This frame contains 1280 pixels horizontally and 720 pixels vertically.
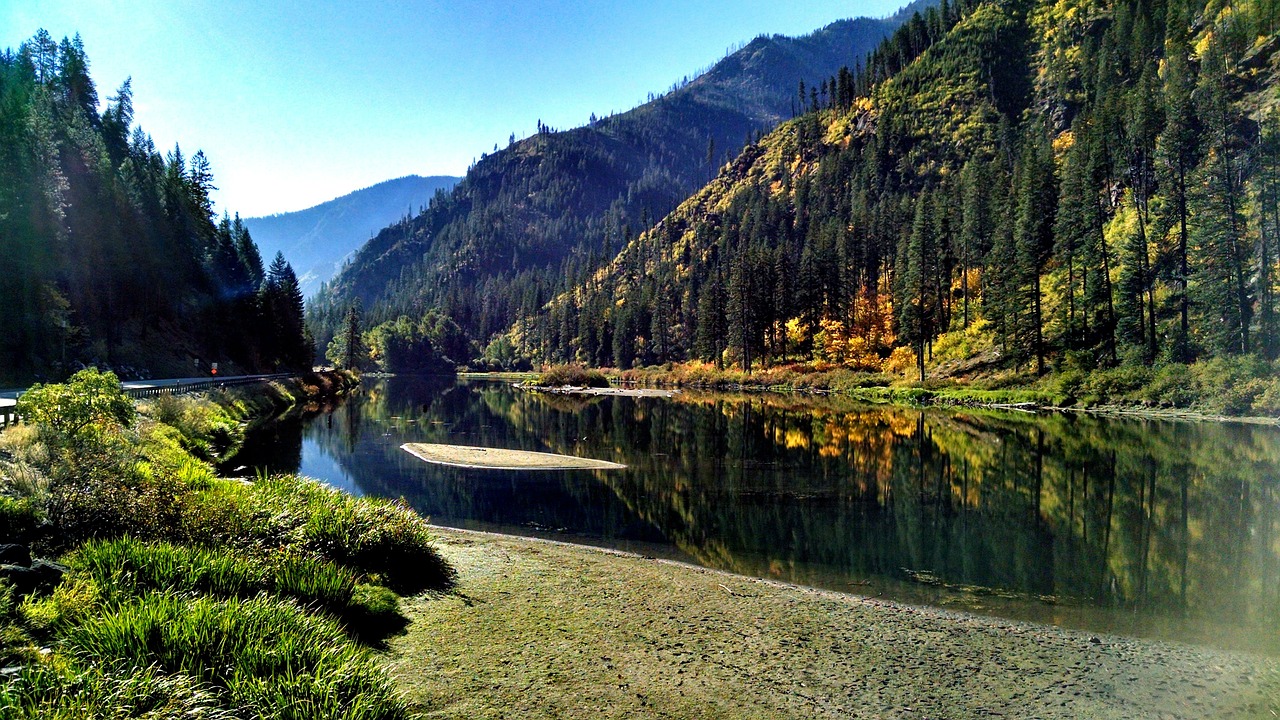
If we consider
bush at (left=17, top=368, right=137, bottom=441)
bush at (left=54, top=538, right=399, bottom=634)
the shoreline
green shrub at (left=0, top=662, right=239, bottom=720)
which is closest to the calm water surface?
the shoreline

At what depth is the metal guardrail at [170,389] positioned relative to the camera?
2189cm

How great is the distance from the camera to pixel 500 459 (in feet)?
117

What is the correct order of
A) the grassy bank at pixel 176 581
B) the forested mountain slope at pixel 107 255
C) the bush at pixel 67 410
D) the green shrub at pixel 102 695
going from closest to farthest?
the green shrub at pixel 102 695 → the grassy bank at pixel 176 581 → the bush at pixel 67 410 → the forested mountain slope at pixel 107 255

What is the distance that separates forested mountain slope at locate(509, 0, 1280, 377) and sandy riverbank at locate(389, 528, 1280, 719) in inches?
2169

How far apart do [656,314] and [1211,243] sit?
335ft

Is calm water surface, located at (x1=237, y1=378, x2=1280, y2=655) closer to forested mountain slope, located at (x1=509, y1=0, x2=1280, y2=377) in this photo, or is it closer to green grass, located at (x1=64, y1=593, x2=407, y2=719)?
A: green grass, located at (x1=64, y1=593, x2=407, y2=719)

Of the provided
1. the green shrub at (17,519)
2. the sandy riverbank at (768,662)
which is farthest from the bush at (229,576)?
the green shrub at (17,519)

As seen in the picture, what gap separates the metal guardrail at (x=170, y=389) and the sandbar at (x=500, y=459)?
14363 millimetres

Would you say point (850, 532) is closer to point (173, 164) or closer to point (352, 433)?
point (352, 433)

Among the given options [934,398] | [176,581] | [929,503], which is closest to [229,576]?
[176,581]

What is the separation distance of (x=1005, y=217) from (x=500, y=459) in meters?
78.2

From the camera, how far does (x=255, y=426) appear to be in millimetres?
49281

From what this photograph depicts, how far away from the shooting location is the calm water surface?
1572cm

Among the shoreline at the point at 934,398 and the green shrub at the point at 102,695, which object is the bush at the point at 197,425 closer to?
the green shrub at the point at 102,695
